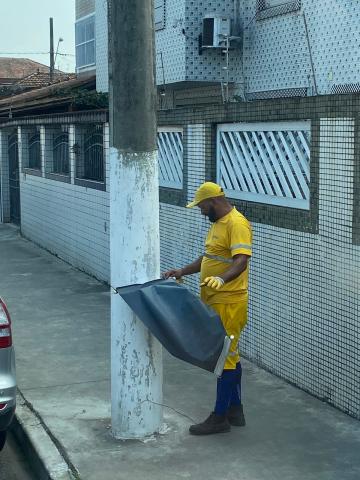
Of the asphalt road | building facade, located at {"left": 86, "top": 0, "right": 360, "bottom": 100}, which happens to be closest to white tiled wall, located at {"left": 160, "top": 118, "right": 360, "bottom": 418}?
the asphalt road

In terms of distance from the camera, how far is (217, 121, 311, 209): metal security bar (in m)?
6.55

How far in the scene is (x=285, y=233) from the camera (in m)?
6.63

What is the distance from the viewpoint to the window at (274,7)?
12808 mm

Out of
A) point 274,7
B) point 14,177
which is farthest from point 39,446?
point 14,177

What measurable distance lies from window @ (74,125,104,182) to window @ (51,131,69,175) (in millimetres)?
932

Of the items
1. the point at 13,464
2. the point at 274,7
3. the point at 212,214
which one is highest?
the point at 274,7

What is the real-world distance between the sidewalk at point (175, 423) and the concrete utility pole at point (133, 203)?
0.32m

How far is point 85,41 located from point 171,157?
596 inches

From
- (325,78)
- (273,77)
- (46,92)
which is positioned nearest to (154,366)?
(325,78)

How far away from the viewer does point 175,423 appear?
5.70 m

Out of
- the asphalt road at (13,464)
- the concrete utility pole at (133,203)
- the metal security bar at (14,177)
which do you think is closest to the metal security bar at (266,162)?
the concrete utility pole at (133,203)

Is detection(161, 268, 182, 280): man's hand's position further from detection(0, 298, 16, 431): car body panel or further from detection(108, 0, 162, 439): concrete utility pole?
detection(0, 298, 16, 431): car body panel

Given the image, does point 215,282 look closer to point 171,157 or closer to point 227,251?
point 227,251

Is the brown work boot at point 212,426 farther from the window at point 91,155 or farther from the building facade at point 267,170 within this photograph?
the window at point 91,155
